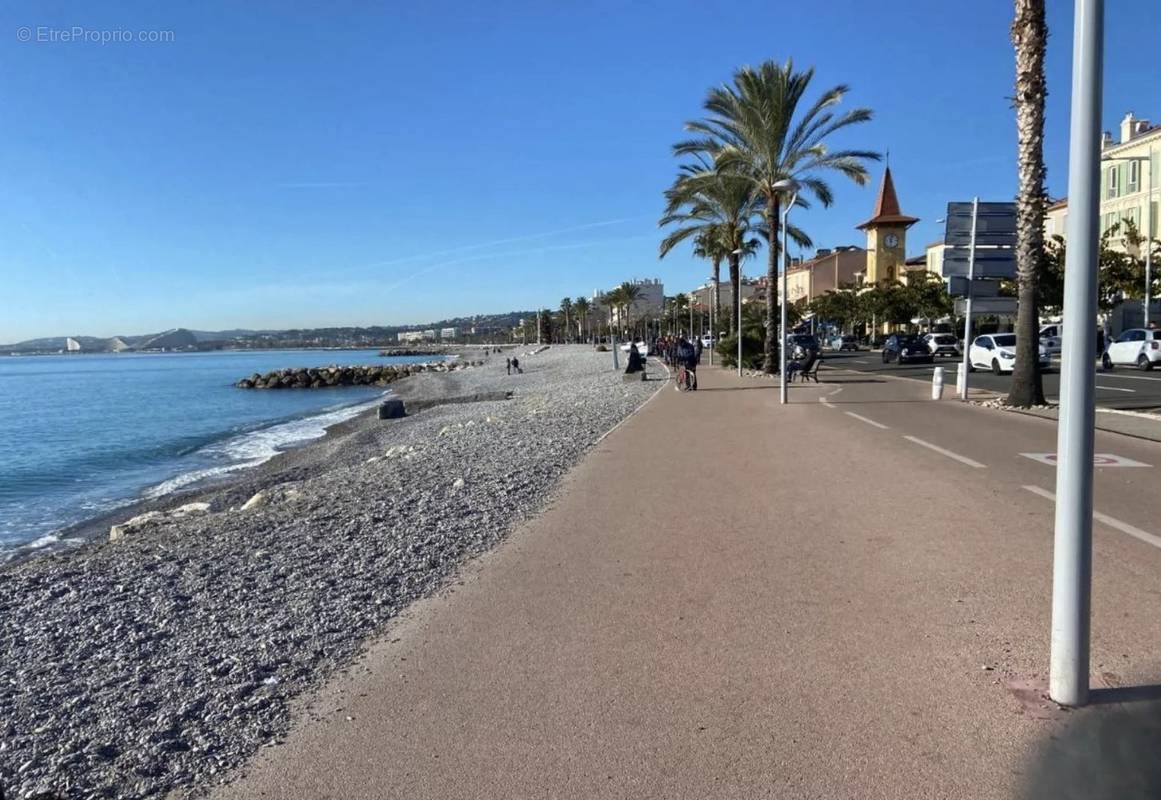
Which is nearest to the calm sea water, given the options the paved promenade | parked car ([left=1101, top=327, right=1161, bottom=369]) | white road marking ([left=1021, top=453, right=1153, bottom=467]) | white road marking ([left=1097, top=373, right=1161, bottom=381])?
the paved promenade

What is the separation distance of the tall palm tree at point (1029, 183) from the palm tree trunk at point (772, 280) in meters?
11.7

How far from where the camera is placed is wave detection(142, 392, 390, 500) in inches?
751

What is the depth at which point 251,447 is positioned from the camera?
26.4m

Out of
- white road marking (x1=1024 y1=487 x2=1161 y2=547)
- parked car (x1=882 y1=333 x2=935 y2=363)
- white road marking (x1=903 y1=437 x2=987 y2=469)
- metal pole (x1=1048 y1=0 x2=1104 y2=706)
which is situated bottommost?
white road marking (x1=903 y1=437 x2=987 y2=469)

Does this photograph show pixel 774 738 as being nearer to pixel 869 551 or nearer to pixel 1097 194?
pixel 1097 194

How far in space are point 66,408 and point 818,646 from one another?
52746 mm

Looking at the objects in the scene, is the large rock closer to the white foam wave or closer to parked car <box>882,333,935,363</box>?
the white foam wave

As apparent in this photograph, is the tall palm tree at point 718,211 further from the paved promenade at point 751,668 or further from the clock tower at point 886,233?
the clock tower at point 886,233

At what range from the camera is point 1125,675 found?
3803 millimetres

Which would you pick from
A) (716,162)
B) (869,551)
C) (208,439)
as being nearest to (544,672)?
(869,551)

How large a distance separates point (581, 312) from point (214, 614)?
481ft

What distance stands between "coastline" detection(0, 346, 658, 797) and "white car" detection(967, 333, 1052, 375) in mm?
23061

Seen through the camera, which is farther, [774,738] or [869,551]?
[869,551]

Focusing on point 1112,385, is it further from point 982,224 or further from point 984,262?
point 982,224
